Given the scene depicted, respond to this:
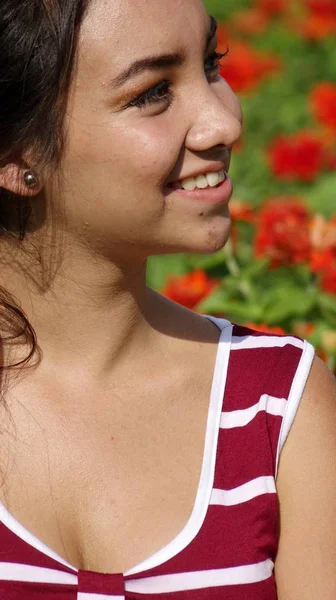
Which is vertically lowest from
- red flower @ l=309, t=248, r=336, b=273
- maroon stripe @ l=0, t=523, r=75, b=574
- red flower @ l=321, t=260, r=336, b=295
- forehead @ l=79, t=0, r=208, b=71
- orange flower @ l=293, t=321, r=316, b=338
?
orange flower @ l=293, t=321, r=316, b=338

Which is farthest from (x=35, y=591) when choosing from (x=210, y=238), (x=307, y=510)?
(x=210, y=238)

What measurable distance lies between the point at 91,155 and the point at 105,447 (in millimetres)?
481

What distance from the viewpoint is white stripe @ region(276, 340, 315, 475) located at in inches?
80.1

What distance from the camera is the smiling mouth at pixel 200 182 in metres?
1.90

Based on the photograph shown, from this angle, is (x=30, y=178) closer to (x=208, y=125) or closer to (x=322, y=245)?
(x=208, y=125)

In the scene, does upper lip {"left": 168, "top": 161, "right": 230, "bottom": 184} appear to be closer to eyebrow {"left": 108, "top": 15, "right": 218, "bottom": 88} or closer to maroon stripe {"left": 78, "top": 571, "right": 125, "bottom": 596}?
eyebrow {"left": 108, "top": 15, "right": 218, "bottom": 88}

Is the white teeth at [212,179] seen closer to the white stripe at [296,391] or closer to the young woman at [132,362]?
the young woman at [132,362]

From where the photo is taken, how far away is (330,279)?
2930 mm

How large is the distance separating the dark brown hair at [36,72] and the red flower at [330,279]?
1153 millimetres

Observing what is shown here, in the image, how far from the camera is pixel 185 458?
2045 mm

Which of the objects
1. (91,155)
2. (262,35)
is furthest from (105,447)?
(262,35)

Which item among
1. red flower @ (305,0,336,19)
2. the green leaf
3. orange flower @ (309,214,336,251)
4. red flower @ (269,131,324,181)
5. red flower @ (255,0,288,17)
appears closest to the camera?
the green leaf

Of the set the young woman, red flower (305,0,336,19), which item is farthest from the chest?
red flower (305,0,336,19)

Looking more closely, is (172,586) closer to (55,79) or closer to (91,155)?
(91,155)
